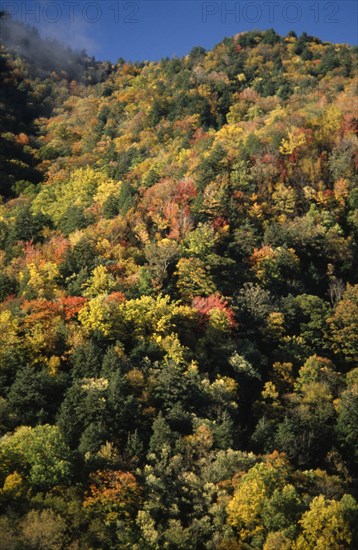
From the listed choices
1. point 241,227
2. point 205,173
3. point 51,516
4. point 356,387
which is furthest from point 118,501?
point 205,173

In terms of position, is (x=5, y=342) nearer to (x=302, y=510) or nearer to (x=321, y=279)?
(x=302, y=510)

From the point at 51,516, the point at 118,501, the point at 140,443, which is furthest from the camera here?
the point at 140,443

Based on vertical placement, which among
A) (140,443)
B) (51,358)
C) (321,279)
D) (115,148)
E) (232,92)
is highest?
(232,92)

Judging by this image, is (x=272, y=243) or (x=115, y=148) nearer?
(x=272, y=243)

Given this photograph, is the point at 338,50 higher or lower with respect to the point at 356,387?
higher

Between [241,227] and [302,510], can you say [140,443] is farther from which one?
[241,227]

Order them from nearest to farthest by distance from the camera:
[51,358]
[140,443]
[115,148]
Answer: [140,443] < [51,358] < [115,148]

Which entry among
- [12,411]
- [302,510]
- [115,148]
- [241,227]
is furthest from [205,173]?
[302,510]
